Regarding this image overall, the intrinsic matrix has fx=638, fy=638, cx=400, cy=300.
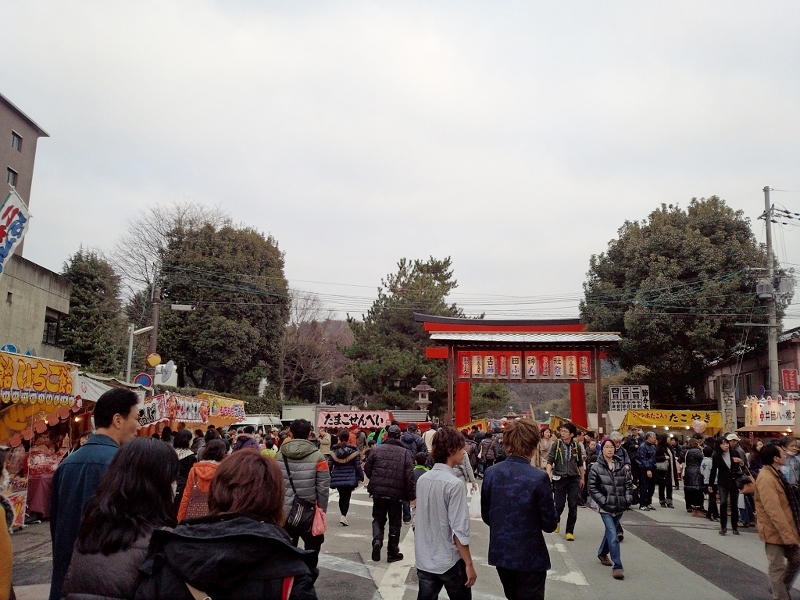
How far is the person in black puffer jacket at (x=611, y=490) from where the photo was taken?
798cm

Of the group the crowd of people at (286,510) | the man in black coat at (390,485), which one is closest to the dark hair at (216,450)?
the crowd of people at (286,510)

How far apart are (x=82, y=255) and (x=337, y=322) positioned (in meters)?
33.7

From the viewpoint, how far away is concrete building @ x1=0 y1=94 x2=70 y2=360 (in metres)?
23.0

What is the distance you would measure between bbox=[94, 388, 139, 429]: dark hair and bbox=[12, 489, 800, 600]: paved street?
3.97m

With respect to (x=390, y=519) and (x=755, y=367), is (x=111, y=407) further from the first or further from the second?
(x=755, y=367)

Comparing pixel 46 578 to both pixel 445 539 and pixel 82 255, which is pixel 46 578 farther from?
pixel 82 255

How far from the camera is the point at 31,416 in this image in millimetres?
11023

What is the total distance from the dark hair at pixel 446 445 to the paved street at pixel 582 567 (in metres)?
2.50

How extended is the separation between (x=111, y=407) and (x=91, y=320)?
94.4 feet

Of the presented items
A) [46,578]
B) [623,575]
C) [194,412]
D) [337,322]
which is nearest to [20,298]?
Answer: [194,412]

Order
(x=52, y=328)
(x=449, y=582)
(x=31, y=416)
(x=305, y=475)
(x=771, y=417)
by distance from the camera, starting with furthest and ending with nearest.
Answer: (x=52, y=328) < (x=771, y=417) < (x=31, y=416) < (x=305, y=475) < (x=449, y=582)

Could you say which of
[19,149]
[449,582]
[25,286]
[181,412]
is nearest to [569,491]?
[449,582]

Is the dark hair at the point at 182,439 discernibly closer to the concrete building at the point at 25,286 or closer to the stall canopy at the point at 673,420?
the concrete building at the point at 25,286

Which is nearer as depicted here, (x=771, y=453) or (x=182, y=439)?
(x=771, y=453)
